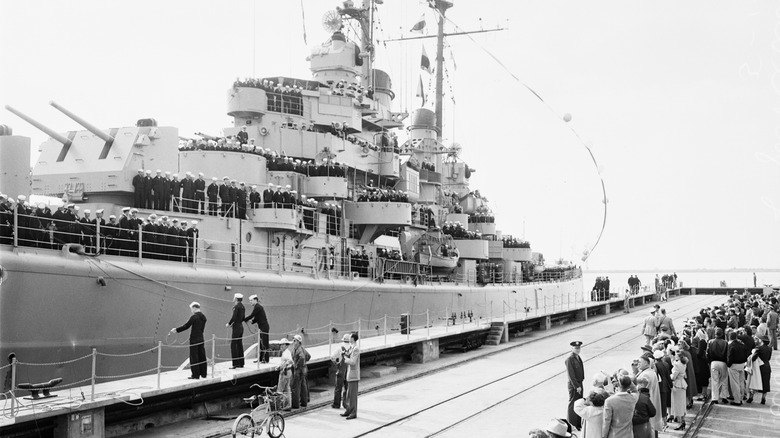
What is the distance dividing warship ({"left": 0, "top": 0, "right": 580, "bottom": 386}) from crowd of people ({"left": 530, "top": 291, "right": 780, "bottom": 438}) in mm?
5482

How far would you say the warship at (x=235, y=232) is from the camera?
1236cm

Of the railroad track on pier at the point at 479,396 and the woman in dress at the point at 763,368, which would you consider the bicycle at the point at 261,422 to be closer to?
the railroad track on pier at the point at 479,396

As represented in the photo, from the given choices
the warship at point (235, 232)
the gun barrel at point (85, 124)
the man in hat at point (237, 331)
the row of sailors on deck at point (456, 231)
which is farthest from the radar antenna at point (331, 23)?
the man in hat at point (237, 331)

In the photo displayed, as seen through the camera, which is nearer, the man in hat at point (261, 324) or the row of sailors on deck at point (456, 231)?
the man in hat at point (261, 324)

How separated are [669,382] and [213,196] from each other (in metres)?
10.7

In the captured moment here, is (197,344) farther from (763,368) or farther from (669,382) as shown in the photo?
(763,368)

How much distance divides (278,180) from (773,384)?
13.2 meters

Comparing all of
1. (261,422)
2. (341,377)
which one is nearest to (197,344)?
(261,422)

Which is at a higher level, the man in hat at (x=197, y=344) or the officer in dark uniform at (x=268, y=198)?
the officer in dark uniform at (x=268, y=198)

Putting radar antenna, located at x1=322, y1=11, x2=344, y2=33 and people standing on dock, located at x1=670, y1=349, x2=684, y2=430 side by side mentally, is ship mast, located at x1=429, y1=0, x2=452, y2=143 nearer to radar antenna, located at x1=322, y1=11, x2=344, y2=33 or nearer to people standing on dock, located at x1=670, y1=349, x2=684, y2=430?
radar antenna, located at x1=322, y1=11, x2=344, y2=33

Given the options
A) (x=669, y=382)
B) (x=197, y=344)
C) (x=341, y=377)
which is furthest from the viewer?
(x=341, y=377)

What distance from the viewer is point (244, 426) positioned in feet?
30.7

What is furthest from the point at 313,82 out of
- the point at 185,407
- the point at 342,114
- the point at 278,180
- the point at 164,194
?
the point at 185,407

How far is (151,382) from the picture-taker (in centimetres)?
1064
